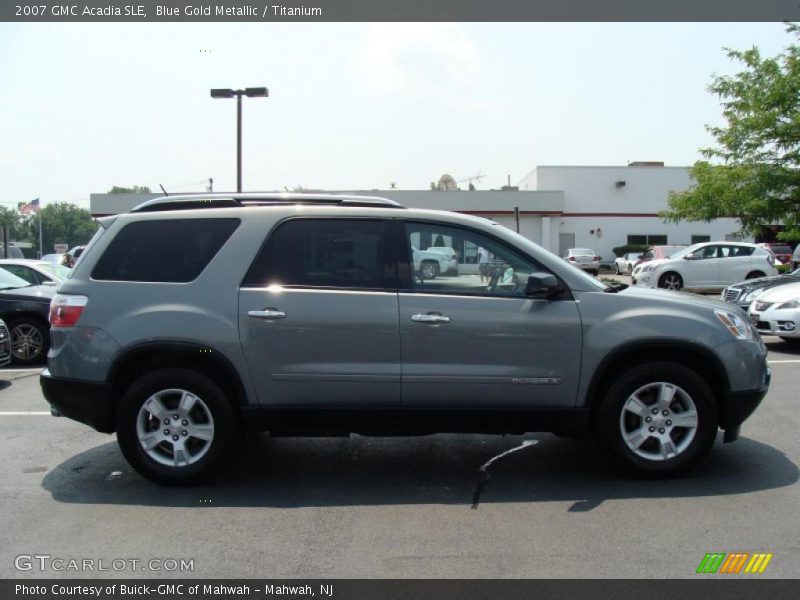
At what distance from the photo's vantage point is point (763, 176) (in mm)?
17703

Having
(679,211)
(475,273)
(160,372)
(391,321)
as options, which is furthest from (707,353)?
(679,211)

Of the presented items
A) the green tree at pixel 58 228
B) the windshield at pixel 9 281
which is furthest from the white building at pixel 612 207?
the green tree at pixel 58 228

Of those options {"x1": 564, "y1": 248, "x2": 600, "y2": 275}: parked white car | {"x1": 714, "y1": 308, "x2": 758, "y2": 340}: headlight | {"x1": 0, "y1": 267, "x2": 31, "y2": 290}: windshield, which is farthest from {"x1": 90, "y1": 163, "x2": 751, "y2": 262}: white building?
{"x1": 714, "y1": 308, "x2": 758, "y2": 340}: headlight

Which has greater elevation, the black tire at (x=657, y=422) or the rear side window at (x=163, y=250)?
the rear side window at (x=163, y=250)

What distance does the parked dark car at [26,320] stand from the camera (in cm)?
1038

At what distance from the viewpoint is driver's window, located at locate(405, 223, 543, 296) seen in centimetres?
505

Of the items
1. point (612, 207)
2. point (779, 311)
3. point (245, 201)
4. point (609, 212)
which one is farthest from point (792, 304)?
point (612, 207)

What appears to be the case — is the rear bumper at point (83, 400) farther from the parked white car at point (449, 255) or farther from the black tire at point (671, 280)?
the black tire at point (671, 280)

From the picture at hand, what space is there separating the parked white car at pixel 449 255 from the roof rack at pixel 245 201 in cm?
44

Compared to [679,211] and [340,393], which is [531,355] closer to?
[340,393]

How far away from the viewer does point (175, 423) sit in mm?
5039

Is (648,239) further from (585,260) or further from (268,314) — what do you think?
(268,314)

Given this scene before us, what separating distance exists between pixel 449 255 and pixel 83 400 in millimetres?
2790

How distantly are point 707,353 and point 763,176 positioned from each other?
1480 centimetres
